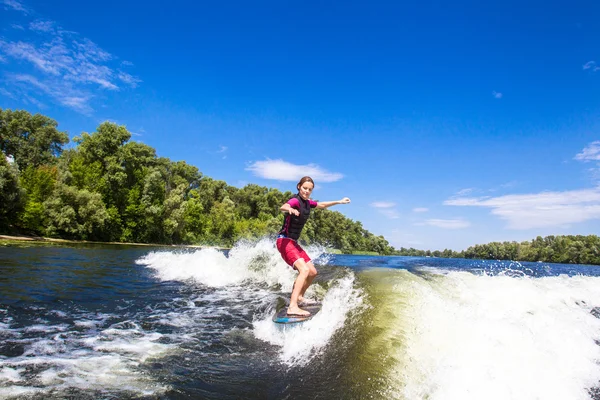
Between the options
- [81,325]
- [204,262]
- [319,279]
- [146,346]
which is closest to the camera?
[146,346]

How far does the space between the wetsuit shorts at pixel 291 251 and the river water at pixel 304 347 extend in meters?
1.19

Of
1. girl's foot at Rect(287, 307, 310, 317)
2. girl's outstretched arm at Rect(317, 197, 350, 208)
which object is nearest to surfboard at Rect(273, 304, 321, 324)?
girl's foot at Rect(287, 307, 310, 317)

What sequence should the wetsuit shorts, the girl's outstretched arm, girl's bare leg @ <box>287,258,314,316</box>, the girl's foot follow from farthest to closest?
the girl's outstretched arm → the wetsuit shorts → girl's bare leg @ <box>287,258,314,316</box> → the girl's foot

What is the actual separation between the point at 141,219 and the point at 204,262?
139 feet

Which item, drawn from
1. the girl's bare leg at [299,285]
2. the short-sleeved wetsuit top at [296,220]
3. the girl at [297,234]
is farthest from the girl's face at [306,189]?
the girl's bare leg at [299,285]

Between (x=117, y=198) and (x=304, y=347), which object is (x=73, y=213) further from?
(x=304, y=347)

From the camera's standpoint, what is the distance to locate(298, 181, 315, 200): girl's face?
741 cm

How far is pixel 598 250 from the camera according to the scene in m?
77.8

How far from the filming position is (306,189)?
24.3 feet

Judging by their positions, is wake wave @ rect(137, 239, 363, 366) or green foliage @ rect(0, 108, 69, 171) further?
green foliage @ rect(0, 108, 69, 171)

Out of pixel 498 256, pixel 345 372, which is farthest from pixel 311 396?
pixel 498 256

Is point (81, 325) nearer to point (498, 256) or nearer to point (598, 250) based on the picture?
point (598, 250)

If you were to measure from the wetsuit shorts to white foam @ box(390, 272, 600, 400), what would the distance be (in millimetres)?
2293

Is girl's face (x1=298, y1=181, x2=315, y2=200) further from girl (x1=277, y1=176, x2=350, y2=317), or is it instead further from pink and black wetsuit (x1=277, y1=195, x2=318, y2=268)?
pink and black wetsuit (x1=277, y1=195, x2=318, y2=268)
